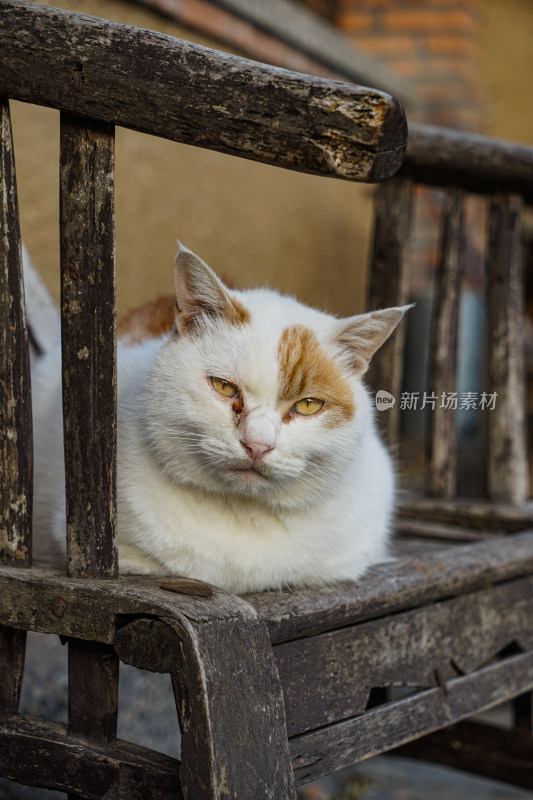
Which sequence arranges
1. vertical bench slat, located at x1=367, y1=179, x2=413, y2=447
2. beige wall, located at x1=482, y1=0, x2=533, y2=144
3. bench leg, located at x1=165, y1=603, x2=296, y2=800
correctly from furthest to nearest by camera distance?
beige wall, located at x1=482, y1=0, x2=533, y2=144 → vertical bench slat, located at x1=367, y1=179, x2=413, y2=447 → bench leg, located at x1=165, y1=603, x2=296, y2=800

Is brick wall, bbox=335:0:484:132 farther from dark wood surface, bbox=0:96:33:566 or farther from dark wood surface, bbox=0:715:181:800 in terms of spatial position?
Answer: dark wood surface, bbox=0:715:181:800

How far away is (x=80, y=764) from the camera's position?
1165 millimetres

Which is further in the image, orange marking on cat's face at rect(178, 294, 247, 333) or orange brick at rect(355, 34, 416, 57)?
orange brick at rect(355, 34, 416, 57)

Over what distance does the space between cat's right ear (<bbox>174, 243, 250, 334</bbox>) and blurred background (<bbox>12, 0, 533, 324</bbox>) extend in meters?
0.81

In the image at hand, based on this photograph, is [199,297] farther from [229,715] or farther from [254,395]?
[229,715]

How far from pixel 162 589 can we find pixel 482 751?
1.41 metres

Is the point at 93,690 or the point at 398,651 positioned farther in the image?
the point at 398,651

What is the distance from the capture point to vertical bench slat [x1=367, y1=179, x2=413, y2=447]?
2.32 meters

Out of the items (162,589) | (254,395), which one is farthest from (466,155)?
(162,589)

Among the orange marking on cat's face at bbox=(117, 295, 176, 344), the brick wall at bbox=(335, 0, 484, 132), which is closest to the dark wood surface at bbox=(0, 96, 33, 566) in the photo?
the orange marking on cat's face at bbox=(117, 295, 176, 344)

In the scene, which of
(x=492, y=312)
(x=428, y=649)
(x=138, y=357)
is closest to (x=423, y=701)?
(x=428, y=649)

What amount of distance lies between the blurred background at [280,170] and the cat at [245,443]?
0.84 m

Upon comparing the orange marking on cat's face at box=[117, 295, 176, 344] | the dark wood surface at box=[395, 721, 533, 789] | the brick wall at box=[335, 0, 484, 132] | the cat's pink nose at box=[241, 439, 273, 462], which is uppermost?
the brick wall at box=[335, 0, 484, 132]

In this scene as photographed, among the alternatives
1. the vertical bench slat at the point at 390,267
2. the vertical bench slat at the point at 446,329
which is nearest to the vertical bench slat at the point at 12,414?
the vertical bench slat at the point at 390,267
